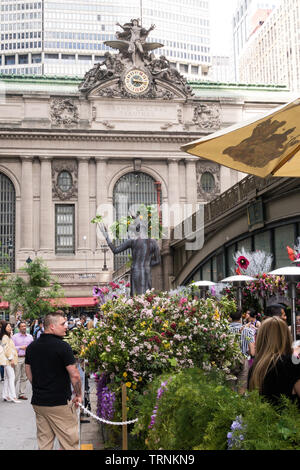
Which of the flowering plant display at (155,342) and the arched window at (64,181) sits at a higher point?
the arched window at (64,181)

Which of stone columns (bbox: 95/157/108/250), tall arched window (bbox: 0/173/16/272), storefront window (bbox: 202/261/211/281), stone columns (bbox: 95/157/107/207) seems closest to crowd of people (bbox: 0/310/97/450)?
storefront window (bbox: 202/261/211/281)

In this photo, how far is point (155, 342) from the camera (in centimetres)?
888

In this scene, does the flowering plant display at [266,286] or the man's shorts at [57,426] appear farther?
the flowering plant display at [266,286]

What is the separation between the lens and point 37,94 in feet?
189

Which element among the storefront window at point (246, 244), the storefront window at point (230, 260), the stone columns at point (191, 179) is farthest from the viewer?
the stone columns at point (191, 179)

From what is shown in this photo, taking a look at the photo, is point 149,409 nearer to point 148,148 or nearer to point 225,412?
point 225,412

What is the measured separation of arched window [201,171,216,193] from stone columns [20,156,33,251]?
17.1 meters

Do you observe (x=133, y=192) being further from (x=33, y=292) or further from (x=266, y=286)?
(x=266, y=286)

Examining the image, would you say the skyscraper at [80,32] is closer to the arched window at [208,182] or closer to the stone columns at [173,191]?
the arched window at [208,182]

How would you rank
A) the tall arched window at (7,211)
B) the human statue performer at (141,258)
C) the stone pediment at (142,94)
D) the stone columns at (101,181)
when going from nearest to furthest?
the human statue performer at (141,258), the tall arched window at (7,211), the stone columns at (101,181), the stone pediment at (142,94)

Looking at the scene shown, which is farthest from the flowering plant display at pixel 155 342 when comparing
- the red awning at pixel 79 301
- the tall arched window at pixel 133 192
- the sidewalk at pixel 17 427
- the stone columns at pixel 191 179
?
the stone columns at pixel 191 179

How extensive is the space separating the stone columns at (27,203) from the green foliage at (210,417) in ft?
166

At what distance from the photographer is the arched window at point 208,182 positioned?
59781 mm
